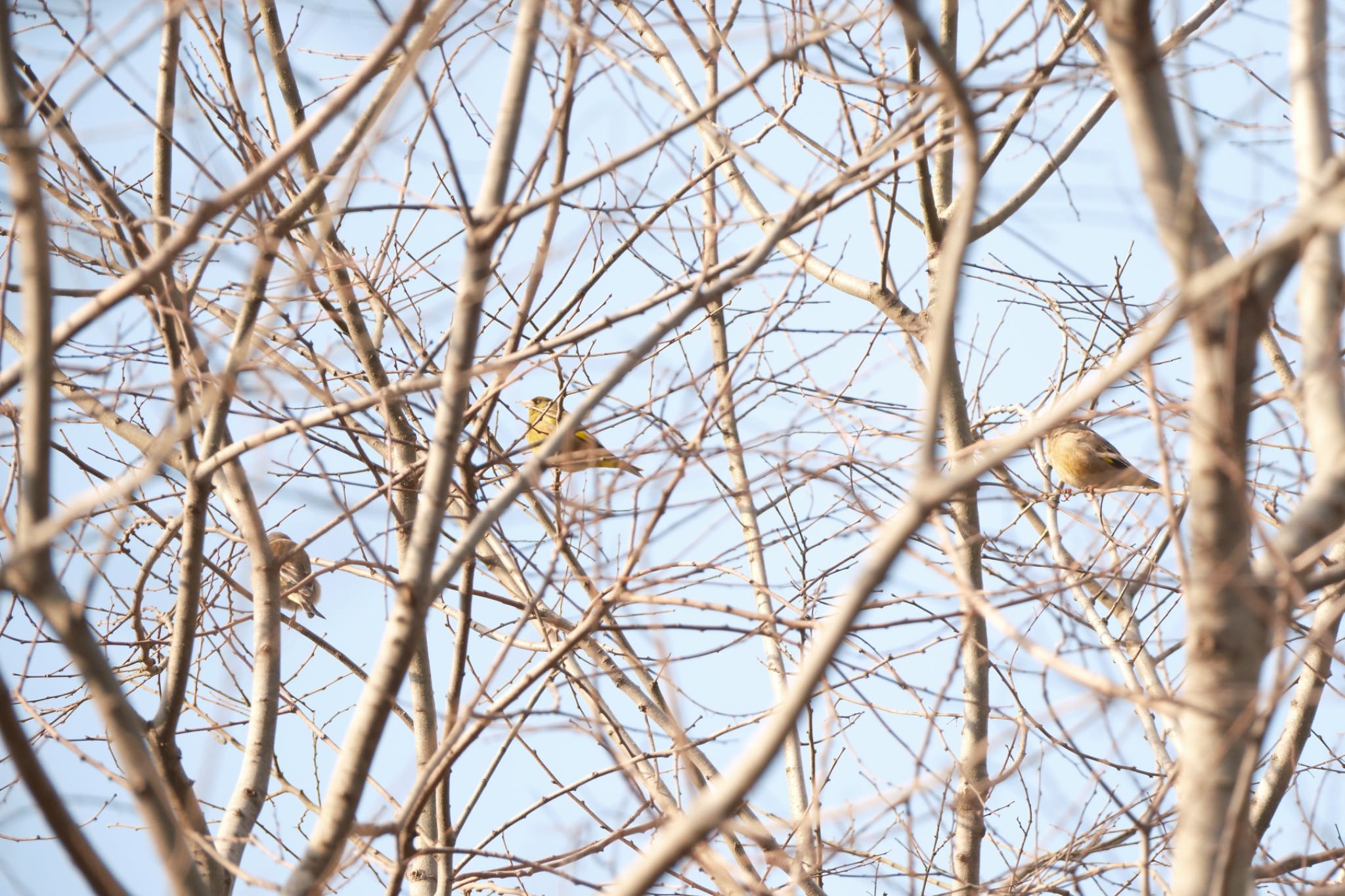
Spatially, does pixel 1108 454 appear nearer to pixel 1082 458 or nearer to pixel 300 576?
pixel 1082 458

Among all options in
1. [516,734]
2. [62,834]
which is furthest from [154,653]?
[62,834]

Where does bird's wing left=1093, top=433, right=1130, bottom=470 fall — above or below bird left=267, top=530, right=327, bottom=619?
above

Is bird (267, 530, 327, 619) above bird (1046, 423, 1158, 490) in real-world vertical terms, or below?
below

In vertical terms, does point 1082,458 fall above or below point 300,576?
above

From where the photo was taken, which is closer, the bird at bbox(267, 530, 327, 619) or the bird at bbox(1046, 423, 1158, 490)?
the bird at bbox(267, 530, 327, 619)

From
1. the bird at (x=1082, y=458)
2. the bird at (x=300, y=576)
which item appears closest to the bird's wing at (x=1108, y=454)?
the bird at (x=1082, y=458)

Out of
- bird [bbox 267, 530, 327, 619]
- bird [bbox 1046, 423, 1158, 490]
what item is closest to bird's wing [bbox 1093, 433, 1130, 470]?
bird [bbox 1046, 423, 1158, 490]

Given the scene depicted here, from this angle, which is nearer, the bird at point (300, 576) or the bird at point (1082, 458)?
the bird at point (300, 576)

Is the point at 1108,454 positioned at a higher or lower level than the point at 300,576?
higher

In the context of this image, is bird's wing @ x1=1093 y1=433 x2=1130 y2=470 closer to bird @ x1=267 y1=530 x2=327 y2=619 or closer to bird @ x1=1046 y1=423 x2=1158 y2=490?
bird @ x1=1046 y1=423 x2=1158 y2=490

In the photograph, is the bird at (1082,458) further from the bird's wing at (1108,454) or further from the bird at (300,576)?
the bird at (300,576)

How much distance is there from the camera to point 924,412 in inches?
72.2

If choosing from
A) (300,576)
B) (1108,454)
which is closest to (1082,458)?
(1108,454)

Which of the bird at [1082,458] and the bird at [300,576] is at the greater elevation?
the bird at [1082,458]
